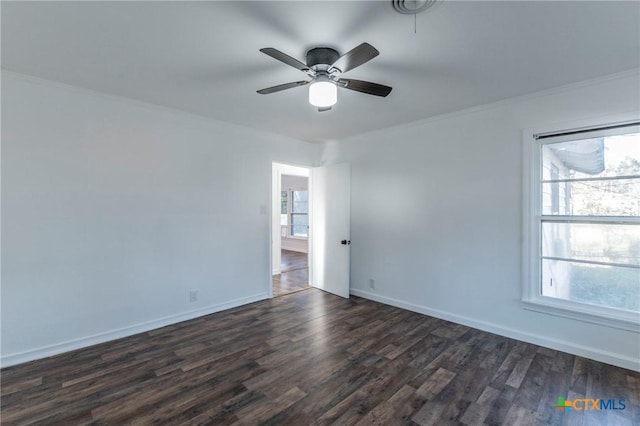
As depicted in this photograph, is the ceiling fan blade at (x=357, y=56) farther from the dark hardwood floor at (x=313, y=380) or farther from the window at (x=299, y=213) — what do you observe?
the window at (x=299, y=213)

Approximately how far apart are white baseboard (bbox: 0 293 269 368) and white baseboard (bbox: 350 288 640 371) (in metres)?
2.33

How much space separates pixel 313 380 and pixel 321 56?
2.51m

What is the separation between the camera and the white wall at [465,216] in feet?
8.82

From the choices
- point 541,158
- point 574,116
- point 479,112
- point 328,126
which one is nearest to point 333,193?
point 328,126

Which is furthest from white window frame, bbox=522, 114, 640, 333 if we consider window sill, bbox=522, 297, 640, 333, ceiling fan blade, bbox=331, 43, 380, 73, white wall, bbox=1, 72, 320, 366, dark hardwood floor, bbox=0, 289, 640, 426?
white wall, bbox=1, 72, 320, 366

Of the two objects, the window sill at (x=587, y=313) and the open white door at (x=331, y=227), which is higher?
the open white door at (x=331, y=227)

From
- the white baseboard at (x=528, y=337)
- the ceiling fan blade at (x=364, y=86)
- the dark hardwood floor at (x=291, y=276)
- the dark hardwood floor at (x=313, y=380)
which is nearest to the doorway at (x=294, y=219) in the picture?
the dark hardwood floor at (x=291, y=276)

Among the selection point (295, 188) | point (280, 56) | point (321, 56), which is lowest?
point (295, 188)

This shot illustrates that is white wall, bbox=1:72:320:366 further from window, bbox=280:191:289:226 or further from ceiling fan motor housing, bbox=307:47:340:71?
window, bbox=280:191:289:226

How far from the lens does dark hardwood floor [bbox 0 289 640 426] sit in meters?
1.93

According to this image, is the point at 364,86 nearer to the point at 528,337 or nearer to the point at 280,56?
the point at 280,56

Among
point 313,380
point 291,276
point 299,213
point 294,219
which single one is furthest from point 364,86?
point 294,219

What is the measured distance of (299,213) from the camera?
9.20 meters

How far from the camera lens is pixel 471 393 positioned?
7.08ft
